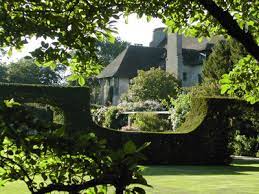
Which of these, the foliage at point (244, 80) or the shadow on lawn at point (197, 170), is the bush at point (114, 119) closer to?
the shadow on lawn at point (197, 170)

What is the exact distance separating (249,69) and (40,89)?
1782 cm

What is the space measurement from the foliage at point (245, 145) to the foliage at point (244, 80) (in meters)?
21.5

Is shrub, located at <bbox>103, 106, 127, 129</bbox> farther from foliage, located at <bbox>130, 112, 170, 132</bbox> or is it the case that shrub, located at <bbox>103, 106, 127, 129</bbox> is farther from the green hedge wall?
the green hedge wall

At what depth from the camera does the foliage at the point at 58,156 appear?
8.09 feet

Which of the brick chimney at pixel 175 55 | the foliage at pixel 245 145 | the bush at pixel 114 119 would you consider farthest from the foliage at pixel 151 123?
the brick chimney at pixel 175 55

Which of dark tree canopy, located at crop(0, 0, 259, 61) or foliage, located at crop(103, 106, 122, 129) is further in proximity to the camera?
foliage, located at crop(103, 106, 122, 129)

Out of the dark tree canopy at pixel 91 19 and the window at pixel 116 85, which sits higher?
the window at pixel 116 85

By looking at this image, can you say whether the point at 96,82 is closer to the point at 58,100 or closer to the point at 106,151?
the point at 58,100

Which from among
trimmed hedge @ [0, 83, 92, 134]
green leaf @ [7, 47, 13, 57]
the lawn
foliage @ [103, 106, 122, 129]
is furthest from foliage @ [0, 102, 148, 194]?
foliage @ [103, 106, 122, 129]

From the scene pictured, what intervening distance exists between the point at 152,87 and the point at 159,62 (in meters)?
18.6

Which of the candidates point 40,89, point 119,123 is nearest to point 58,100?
point 40,89

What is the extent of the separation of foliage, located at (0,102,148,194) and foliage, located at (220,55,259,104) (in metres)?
3.44

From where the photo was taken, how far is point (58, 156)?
2.73 metres

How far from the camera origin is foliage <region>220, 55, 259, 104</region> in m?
5.95
